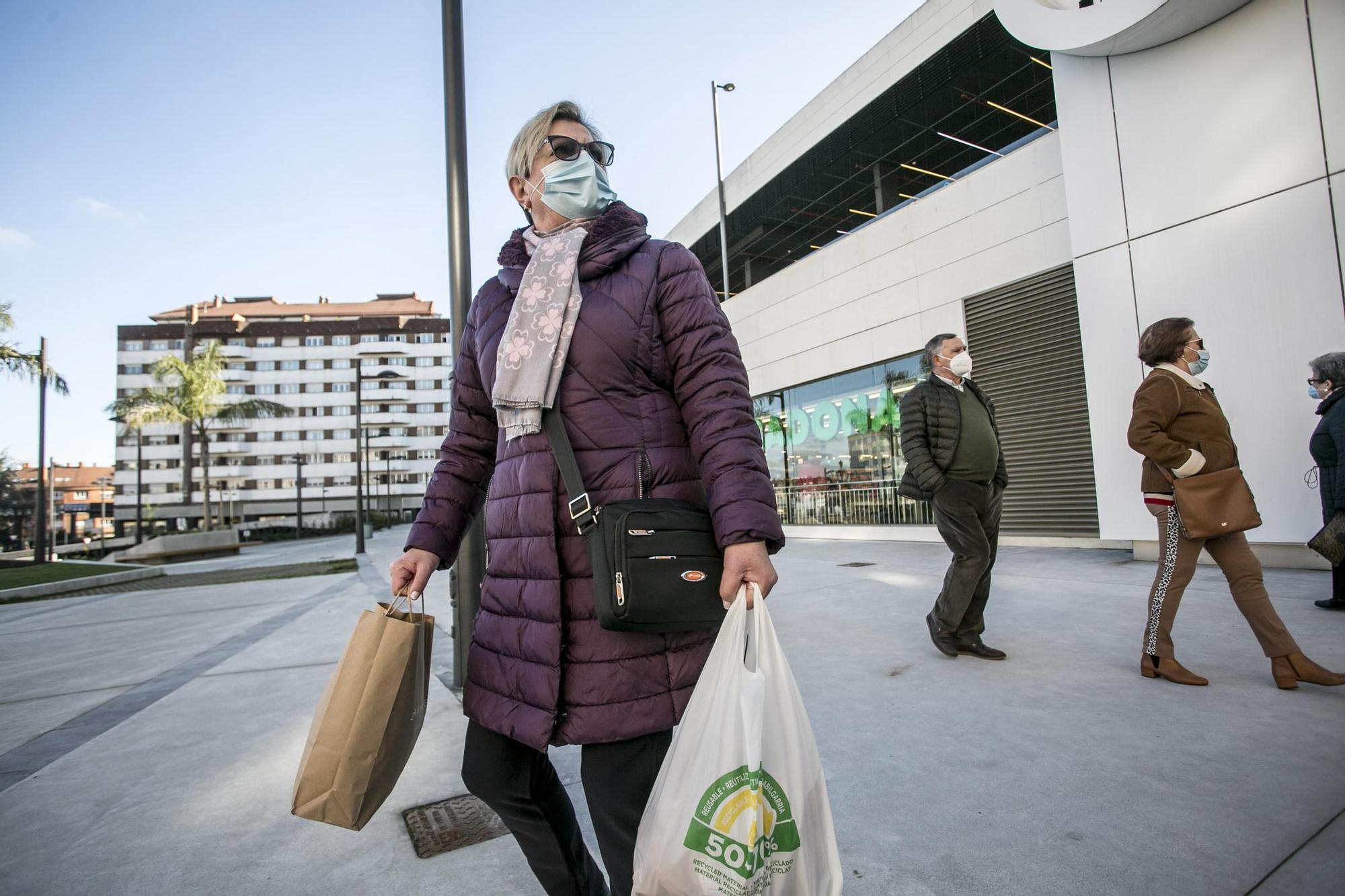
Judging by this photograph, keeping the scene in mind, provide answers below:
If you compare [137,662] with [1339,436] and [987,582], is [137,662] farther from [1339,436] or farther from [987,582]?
[1339,436]

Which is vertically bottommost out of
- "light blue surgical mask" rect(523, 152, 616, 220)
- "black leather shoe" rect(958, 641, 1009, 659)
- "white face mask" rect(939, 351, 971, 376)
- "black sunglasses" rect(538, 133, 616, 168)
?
"black leather shoe" rect(958, 641, 1009, 659)

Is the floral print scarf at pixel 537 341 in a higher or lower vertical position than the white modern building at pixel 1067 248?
lower

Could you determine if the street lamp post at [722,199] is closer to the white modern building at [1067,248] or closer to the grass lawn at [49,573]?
the white modern building at [1067,248]

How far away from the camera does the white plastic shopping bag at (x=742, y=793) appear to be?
45.4 inches

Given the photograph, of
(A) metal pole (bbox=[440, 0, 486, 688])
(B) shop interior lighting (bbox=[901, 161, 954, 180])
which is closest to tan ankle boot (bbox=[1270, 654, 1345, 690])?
(A) metal pole (bbox=[440, 0, 486, 688])

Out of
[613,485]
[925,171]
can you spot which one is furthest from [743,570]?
[925,171]

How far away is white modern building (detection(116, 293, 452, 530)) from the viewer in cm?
6125

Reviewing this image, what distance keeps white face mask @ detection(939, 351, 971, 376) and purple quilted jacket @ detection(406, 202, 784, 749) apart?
2.88m

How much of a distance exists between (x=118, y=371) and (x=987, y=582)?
3159 inches

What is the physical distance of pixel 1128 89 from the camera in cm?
753

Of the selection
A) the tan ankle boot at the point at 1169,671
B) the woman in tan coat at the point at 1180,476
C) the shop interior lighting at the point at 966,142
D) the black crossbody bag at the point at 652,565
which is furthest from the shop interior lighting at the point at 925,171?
the black crossbody bag at the point at 652,565

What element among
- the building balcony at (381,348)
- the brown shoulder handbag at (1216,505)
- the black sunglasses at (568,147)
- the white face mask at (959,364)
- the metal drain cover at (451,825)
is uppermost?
the building balcony at (381,348)

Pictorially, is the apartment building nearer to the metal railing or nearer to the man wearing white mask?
the metal railing

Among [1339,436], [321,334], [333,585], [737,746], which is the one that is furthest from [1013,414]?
[321,334]
